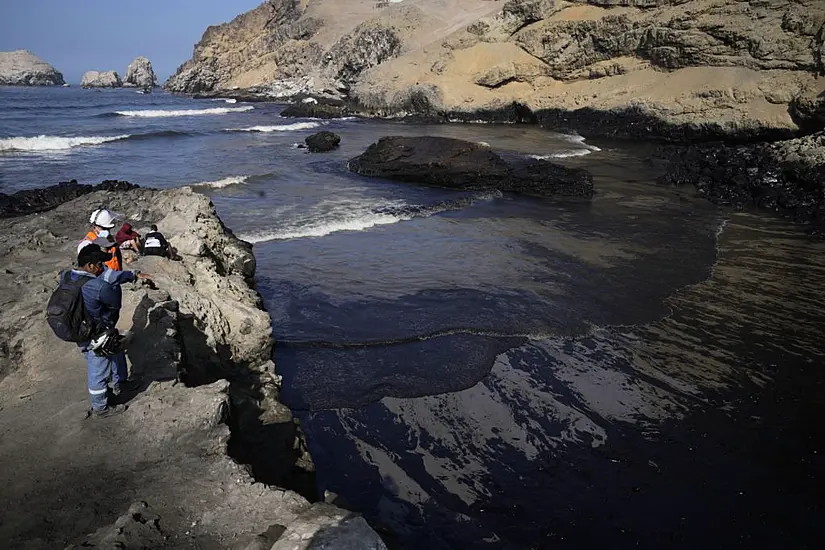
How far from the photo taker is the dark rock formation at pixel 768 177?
52.3ft

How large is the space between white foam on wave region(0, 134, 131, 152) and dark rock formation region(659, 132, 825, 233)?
26334mm

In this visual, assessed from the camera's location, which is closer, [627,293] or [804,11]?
[627,293]

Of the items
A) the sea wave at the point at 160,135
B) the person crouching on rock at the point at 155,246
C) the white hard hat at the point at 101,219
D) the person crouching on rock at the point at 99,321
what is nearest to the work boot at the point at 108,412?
the person crouching on rock at the point at 99,321

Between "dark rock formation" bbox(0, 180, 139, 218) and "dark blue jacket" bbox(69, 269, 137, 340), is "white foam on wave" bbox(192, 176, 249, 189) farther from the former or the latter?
"dark blue jacket" bbox(69, 269, 137, 340)

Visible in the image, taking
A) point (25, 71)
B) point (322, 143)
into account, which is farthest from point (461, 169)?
point (25, 71)

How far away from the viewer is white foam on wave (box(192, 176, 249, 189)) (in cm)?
1775

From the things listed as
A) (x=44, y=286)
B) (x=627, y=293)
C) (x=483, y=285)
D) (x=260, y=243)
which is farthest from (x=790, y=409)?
(x=260, y=243)

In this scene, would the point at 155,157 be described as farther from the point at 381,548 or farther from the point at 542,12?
the point at 542,12

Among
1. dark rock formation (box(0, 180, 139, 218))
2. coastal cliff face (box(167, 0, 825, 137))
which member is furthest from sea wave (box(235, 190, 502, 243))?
coastal cliff face (box(167, 0, 825, 137))

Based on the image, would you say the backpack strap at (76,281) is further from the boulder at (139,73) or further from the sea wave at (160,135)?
the boulder at (139,73)

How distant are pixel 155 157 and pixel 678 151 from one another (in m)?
23.0

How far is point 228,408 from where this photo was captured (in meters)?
4.27

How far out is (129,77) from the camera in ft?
366

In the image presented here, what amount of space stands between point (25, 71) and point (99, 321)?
14905 cm
